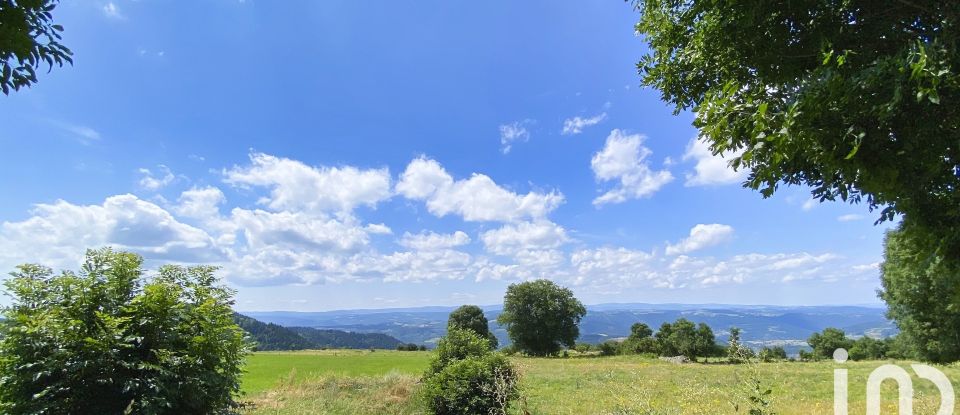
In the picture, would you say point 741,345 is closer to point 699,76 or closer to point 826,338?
point 699,76

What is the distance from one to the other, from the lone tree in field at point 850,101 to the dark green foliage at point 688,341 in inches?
2250

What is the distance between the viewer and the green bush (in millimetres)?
11320

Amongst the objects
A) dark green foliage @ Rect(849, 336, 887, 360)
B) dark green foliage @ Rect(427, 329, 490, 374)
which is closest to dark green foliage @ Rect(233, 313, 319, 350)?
dark green foliage @ Rect(427, 329, 490, 374)

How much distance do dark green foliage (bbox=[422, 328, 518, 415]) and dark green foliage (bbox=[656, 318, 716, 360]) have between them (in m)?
51.1

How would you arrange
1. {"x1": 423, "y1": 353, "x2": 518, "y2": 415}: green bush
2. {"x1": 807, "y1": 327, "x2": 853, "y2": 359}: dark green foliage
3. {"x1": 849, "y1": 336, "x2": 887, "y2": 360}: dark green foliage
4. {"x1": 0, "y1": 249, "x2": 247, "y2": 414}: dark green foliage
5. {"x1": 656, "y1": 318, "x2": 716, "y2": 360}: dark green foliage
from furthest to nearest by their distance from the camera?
{"x1": 807, "y1": 327, "x2": 853, "y2": 359}: dark green foliage < {"x1": 849, "y1": 336, "x2": 887, "y2": 360}: dark green foliage < {"x1": 656, "y1": 318, "x2": 716, "y2": 360}: dark green foliage < {"x1": 423, "y1": 353, "x2": 518, "y2": 415}: green bush < {"x1": 0, "y1": 249, "x2": 247, "y2": 414}: dark green foliage

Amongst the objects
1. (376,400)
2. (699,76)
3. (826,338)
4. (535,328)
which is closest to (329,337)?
(535,328)

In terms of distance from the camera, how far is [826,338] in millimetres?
72938

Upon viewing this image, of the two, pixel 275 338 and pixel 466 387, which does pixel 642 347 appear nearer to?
pixel 466 387

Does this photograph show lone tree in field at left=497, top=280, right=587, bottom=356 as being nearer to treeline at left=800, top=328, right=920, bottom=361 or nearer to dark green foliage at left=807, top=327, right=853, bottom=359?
treeline at left=800, top=328, right=920, bottom=361

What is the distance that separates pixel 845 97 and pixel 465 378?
10.2m

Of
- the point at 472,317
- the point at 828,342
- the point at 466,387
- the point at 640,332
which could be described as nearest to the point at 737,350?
the point at 466,387

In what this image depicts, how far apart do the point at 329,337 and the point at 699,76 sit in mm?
202428

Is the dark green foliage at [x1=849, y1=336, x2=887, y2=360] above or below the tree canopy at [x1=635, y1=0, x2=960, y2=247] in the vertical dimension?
below

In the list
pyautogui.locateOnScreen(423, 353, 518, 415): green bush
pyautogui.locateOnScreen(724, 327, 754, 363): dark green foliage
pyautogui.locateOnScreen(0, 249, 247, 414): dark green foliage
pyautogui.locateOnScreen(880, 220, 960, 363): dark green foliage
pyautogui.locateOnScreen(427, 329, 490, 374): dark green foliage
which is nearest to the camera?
pyautogui.locateOnScreen(724, 327, 754, 363): dark green foliage
